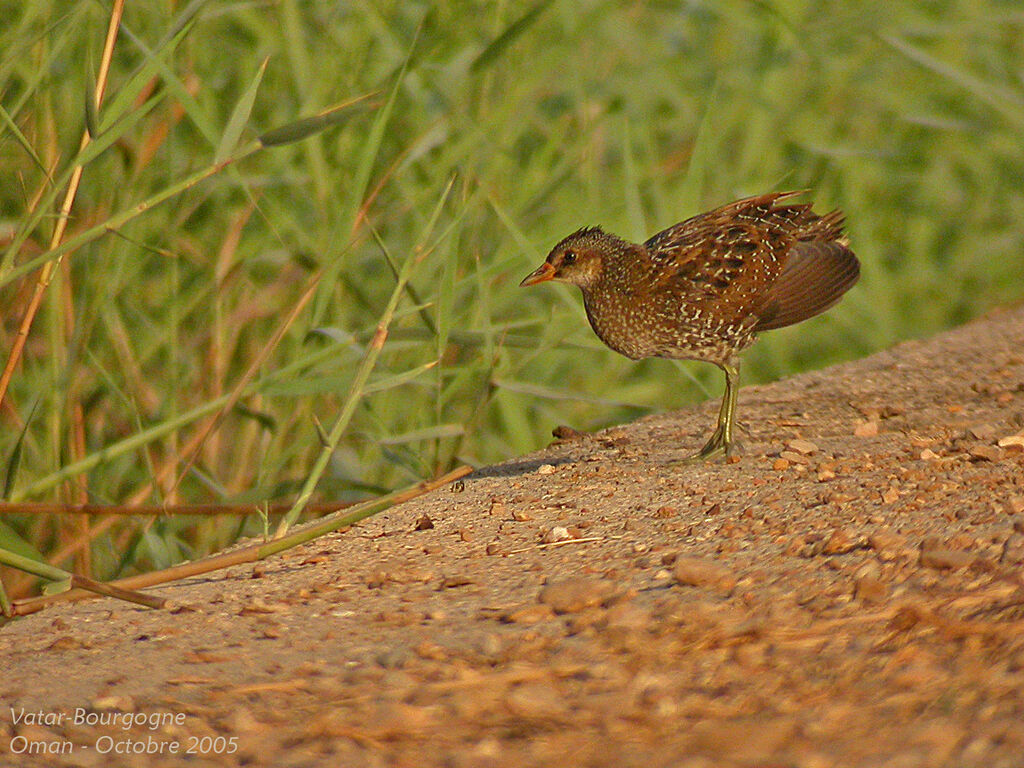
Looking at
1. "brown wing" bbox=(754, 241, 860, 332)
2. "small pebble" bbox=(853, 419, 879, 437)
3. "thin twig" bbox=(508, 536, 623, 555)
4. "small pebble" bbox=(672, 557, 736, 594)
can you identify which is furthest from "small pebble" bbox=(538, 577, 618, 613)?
"brown wing" bbox=(754, 241, 860, 332)

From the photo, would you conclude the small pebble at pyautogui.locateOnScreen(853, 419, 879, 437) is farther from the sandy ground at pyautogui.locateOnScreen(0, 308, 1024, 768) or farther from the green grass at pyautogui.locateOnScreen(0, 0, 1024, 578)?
the green grass at pyautogui.locateOnScreen(0, 0, 1024, 578)

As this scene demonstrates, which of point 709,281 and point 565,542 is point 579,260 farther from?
point 565,542

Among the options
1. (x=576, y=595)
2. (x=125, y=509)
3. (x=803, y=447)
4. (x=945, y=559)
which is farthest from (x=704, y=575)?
(x=125, y=509)

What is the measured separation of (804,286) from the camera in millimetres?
3707

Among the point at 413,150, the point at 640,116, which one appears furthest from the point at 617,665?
the point at 640,116

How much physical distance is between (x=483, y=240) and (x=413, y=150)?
363 mm

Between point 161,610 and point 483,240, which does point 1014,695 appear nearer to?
point 161,610

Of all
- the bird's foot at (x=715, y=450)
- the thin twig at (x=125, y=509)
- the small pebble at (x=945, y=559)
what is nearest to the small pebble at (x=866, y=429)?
the bird's foot at (x=715, y=450)

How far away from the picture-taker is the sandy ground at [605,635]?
6.30 ft

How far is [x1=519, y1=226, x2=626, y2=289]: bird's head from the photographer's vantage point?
12.3ft

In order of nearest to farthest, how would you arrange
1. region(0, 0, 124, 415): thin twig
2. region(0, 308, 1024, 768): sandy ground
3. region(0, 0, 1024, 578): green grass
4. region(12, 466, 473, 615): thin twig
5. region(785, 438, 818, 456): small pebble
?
region(0, 308, 1024, 768): sandy ground → region(12, 466, 473, 615): thin twig → region(0, 0, 124, 415): thin twig → region(785, 438, 818, 456): small pebble → region(0, 0, 1024, 578): green grass

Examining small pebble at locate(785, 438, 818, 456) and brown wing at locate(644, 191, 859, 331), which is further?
brown wing at locate(644, 191, 859, 331)

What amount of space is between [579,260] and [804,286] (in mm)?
579

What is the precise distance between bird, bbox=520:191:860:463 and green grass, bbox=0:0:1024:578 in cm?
18
